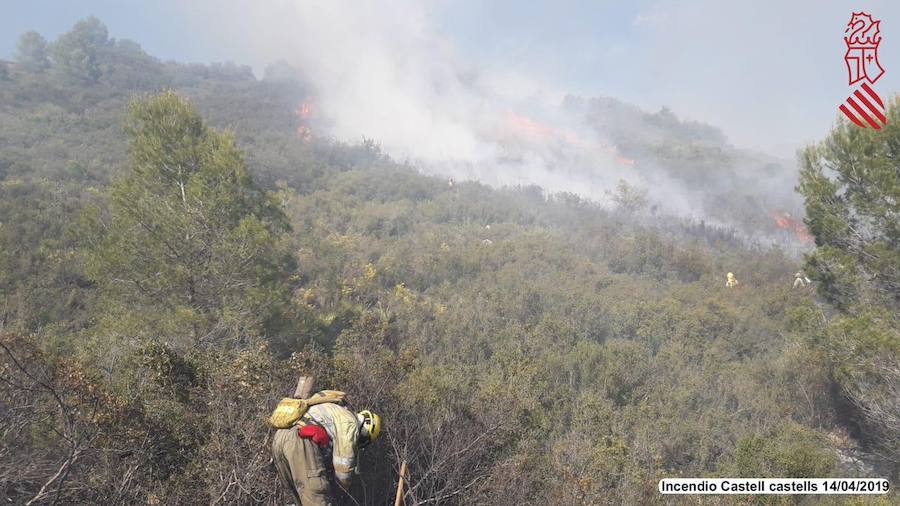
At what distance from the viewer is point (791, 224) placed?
3894 centimetres

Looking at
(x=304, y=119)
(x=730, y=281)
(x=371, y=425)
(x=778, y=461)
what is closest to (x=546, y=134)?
(x=304, y=119)

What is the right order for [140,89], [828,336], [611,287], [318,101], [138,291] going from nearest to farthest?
1. [828,336]
2. [138,291]
3. [611,287]
4. [140,89]
5. [318,101]

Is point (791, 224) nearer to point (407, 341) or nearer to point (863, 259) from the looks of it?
point (863, 259)

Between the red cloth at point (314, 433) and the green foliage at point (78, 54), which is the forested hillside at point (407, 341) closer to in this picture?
the red cloth at point (314, 433)

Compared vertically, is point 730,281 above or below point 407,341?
above

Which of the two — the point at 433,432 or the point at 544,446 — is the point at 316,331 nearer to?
the point at 544,446

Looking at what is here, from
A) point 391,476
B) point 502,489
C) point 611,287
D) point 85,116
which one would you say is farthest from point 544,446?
point 85,116

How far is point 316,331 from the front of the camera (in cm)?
1239

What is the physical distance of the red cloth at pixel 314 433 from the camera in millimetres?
2928

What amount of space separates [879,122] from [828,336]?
447 cm
